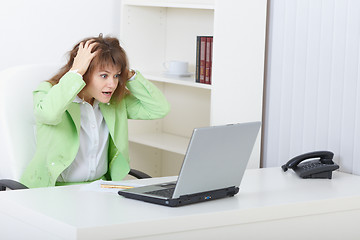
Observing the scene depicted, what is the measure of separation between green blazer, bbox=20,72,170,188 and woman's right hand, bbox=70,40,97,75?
74mm

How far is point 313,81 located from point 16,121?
1.19m

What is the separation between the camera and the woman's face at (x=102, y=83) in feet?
8.85

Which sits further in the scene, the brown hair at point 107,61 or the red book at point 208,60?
the red book at point 208,60

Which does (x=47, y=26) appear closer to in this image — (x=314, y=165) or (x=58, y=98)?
(x=58, y=98)

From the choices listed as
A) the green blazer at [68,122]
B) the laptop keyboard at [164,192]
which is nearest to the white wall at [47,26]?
the green blazer at [68,122]

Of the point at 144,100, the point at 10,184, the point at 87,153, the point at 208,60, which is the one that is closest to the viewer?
the point at 10,184

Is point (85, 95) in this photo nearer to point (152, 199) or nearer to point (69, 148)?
point (69, 148)

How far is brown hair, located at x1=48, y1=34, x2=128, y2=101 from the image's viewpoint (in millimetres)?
2703

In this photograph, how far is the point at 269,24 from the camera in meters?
2.93

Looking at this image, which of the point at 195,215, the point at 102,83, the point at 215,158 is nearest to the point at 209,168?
the point at 215,158

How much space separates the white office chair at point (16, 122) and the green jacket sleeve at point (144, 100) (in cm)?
43

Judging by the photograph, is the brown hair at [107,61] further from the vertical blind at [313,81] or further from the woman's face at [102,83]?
the vertical blind at [313,81]

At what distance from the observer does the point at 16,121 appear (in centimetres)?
266

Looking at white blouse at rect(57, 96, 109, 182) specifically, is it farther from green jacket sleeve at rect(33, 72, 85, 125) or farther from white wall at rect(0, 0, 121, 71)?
white wall at rect(0, 0, 121, 71)
